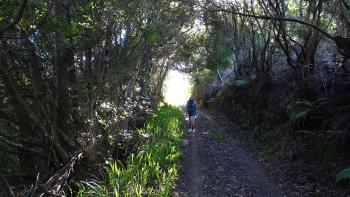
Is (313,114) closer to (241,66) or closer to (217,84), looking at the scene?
(241,66)

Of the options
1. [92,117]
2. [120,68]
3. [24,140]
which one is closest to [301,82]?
[120,68]

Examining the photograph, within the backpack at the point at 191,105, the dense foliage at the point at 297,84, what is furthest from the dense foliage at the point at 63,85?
the backpack at the point at 191,105

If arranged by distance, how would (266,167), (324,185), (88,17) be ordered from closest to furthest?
1. (88,17)
2. (324,185)
3. (266,167)

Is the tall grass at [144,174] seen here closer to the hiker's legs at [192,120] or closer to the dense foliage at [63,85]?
the dense foliage at [63,85]

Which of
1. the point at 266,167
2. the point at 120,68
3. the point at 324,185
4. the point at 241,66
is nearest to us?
the point at 324,185

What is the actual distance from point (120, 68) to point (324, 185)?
4.98 m

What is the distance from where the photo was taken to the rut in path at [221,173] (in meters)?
8.13

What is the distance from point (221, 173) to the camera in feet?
31.4

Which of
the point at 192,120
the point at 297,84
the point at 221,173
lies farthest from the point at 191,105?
the point at 221,173

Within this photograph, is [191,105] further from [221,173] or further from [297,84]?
[221,173]

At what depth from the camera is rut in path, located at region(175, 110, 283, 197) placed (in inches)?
320

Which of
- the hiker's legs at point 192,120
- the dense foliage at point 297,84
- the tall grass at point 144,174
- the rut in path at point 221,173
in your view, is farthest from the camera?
the hiker's legs at point 192,120

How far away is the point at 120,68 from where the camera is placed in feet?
28.3

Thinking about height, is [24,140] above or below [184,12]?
below
